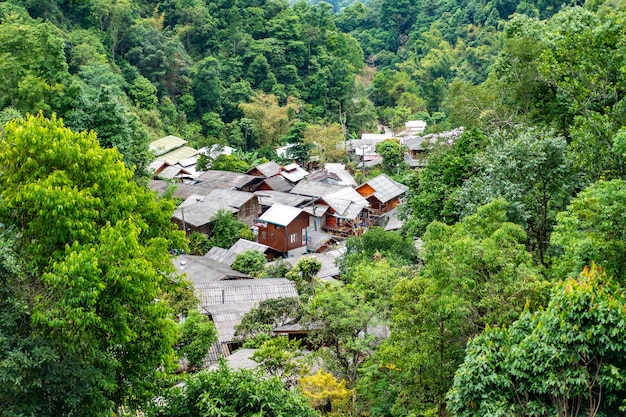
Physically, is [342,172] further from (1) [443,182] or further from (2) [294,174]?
(1) [443,182]

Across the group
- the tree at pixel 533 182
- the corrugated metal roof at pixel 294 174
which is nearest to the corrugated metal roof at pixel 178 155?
the corrugated metal roof at pixel 294 174

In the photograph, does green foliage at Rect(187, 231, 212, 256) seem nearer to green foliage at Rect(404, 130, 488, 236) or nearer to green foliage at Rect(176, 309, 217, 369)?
green foliage at Rect(404, 130, 488, 236)

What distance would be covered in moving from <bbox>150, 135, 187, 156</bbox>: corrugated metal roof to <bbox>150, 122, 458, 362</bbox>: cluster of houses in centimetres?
8

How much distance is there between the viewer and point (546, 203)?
1437cm

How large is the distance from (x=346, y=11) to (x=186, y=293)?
68338 millimetres

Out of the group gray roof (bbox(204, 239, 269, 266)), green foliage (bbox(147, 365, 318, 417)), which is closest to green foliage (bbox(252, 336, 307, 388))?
green foliage (bbox(147, 365, 318, 417))

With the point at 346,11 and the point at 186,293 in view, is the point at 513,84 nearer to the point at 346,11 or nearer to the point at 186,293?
the point at 186,293

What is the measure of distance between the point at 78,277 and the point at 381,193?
27.3 metres

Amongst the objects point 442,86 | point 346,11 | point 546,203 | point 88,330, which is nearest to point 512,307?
point 546,203

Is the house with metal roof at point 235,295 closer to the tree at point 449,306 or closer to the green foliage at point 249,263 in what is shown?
the green foliage at point 249,263

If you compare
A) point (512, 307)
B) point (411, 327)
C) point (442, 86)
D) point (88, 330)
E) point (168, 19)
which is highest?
point (88, 330)

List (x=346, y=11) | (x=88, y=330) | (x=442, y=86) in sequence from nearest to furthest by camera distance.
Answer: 1. (x=88, y=330)
2. (x=442, y=86)
3. (x=346, y=11)

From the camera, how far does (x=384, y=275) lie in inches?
563

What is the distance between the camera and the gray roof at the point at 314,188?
3406 cm
